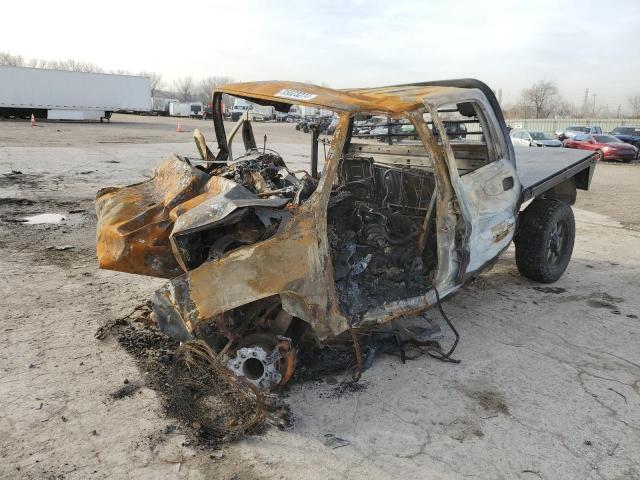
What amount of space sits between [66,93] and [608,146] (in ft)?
100

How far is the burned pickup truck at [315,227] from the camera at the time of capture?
3.11 metres

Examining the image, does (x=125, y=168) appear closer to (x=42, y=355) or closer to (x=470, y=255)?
(x=42, y=355)

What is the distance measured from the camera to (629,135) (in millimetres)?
27141

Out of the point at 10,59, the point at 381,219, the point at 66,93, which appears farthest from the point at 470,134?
the point at 10,59

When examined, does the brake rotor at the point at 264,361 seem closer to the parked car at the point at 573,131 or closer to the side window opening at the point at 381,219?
the side window opening at the point at 381,219

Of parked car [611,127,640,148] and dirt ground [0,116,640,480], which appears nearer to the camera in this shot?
dirt ground [0,116,640,480]

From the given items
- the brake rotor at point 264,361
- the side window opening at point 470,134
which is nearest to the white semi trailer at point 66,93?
the side window opening at point 470,134

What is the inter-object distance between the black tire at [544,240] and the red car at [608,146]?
18339mm

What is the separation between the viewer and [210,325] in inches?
132

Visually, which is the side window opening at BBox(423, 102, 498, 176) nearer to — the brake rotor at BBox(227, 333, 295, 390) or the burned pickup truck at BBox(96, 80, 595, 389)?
the burned pickup truck at BBox(96, 80, 595, 389)

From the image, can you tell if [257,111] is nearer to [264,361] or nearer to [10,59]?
[264,361]

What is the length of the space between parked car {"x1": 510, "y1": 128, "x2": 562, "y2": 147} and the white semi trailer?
969 inches

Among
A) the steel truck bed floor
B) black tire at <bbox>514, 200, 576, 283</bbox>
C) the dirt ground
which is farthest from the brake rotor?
black tire at <bbox>514, 200, 576, 283</bbox>

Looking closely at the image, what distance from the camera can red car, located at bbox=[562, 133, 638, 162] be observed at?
2230 cm
